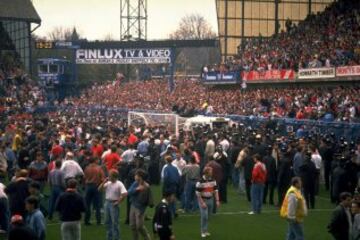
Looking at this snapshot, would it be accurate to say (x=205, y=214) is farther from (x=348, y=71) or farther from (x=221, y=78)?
(x=221, y=78)

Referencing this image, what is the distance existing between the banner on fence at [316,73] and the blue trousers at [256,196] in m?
19.7

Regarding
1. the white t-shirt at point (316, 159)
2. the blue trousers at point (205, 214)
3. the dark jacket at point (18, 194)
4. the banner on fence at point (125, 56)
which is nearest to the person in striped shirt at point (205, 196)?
the blue trousers at point (205, 214)

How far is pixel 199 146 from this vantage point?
24312 mm

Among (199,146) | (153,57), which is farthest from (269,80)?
(199,146)

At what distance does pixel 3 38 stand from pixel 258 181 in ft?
149

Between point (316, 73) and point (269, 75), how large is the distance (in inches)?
213

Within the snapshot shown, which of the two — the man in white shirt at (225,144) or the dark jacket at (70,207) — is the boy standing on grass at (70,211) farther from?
the man in white shirt at (225,144)

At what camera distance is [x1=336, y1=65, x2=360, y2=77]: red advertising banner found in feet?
115

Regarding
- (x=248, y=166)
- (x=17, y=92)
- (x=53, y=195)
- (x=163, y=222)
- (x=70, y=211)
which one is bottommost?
(x=53, y=195)

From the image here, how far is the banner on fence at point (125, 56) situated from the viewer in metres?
53.8

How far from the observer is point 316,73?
38406mm

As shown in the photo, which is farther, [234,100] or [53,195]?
[234,100]

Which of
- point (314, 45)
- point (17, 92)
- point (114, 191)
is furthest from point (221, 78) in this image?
point (114, 191)

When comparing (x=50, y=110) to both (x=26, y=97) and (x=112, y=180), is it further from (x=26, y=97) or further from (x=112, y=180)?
(x=112, y=180)
